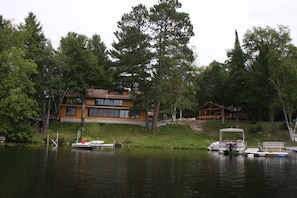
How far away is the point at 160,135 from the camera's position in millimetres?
51656

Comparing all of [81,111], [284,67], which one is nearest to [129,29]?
[81,111]

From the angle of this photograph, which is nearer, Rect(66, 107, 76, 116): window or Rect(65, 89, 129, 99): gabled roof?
Rect(65, 89, 129, 99): gabled roof

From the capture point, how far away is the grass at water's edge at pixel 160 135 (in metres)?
46.2

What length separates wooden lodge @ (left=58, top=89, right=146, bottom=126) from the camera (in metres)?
56.7

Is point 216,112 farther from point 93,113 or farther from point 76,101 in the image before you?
point 76,101

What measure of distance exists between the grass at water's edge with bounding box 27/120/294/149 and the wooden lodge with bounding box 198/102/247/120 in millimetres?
10211

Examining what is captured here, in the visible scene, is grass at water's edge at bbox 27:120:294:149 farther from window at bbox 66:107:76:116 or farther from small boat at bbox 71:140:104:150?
small boat at bbox 71:140:104:150

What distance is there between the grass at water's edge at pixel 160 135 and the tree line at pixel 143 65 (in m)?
2.40

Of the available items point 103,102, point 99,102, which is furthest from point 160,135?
point 99,102

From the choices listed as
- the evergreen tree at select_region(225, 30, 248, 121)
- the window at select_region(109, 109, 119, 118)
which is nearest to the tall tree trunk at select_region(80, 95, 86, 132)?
the window at select_region(109, 109, 119, 118)

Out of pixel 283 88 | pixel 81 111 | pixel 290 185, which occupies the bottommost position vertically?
pixel 290 185

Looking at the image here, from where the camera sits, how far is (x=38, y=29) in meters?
52.5

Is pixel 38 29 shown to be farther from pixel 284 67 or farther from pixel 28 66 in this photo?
pixel 284 67

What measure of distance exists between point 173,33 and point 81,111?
2099 cm
